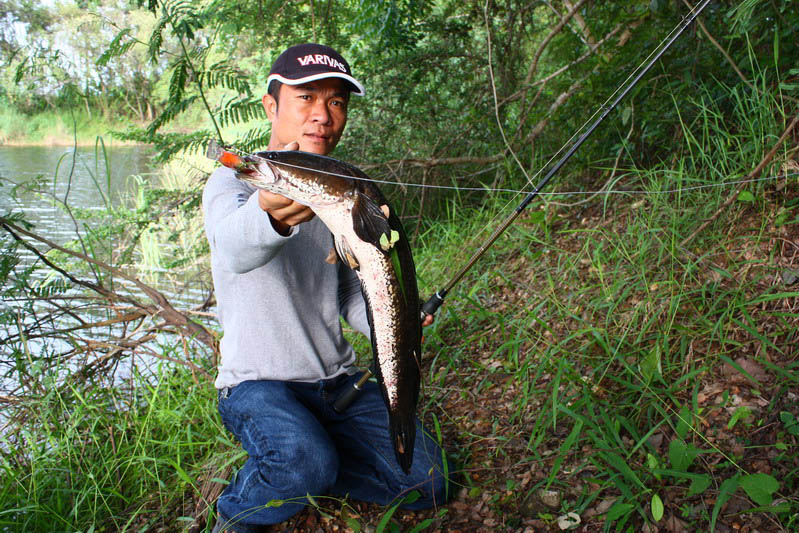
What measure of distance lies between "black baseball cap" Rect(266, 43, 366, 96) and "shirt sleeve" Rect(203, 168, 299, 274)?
0.59 meters

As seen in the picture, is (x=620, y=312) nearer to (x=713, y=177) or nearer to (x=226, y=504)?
(x=713, y=177)

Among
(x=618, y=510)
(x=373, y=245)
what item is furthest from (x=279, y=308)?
(x=618, y=510)

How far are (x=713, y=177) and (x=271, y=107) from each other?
2.43m

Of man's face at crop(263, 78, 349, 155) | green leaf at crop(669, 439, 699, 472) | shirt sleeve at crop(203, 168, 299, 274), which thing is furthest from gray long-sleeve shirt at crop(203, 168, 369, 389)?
green leaf at crop(669, 439, 699, 472)

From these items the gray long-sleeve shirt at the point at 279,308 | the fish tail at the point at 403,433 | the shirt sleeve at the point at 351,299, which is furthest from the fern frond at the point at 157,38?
the fish tail at the point at 403,433

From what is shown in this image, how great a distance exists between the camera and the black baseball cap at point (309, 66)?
228 centimetres

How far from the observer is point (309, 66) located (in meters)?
2.30

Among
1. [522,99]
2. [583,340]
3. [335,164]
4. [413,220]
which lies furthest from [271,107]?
[413,220]

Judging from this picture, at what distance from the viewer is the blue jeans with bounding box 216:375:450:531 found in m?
2.09

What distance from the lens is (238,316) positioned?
90.6 inches

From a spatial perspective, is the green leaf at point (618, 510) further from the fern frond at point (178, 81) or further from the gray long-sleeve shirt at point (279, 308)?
the fern frond at point (178, 81)

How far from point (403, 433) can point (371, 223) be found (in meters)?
0.90

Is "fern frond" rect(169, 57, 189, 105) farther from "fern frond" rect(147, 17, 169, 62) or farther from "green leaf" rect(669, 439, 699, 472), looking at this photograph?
"green leaf" rect(669, 439, 699, 472)

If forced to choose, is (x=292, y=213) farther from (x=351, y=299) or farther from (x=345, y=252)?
(x=351, y=299)
